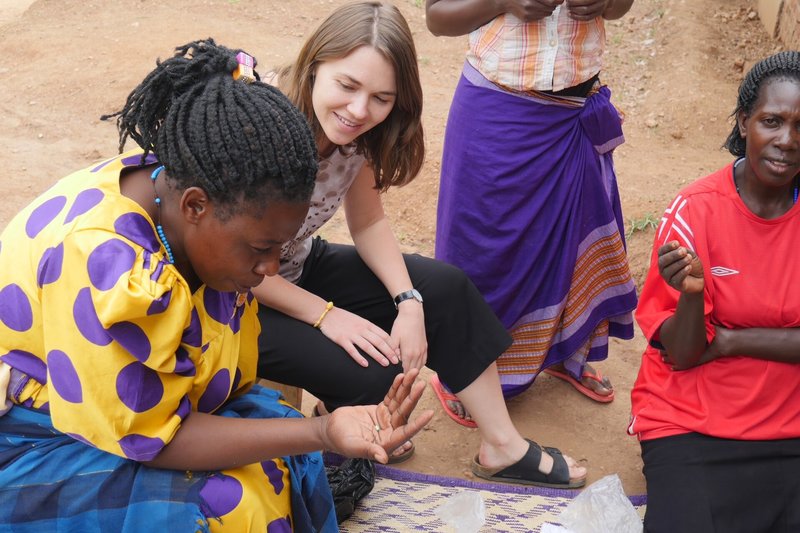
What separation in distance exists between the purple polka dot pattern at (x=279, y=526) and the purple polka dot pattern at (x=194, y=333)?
1.42 feet

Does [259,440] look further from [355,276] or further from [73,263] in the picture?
[355,276]

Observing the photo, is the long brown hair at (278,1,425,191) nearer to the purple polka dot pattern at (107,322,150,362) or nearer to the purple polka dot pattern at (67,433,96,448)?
the purple polka dot pattern at (107,322,150,362)

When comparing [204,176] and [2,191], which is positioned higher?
[204,176]

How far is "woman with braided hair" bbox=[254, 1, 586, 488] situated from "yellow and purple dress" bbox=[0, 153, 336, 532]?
46cm

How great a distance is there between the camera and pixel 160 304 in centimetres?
168

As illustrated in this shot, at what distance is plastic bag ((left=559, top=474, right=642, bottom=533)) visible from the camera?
250 centimetres

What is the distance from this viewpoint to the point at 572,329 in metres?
3.16

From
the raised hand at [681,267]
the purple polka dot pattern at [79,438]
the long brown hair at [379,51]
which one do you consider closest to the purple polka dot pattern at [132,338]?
the purple polka dot pattern at [79,438]

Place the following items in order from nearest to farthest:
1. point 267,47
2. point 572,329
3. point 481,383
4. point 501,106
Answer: point 481,383, point 501,106, point 572,329, point 267,47

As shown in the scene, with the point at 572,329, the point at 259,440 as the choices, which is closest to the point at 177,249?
the point at 259,440

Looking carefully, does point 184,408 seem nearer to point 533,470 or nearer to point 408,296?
point 408,296

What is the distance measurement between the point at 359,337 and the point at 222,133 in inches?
36.6

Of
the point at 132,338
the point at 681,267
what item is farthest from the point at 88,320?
the point at 681,267

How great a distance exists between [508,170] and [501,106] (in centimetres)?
21
